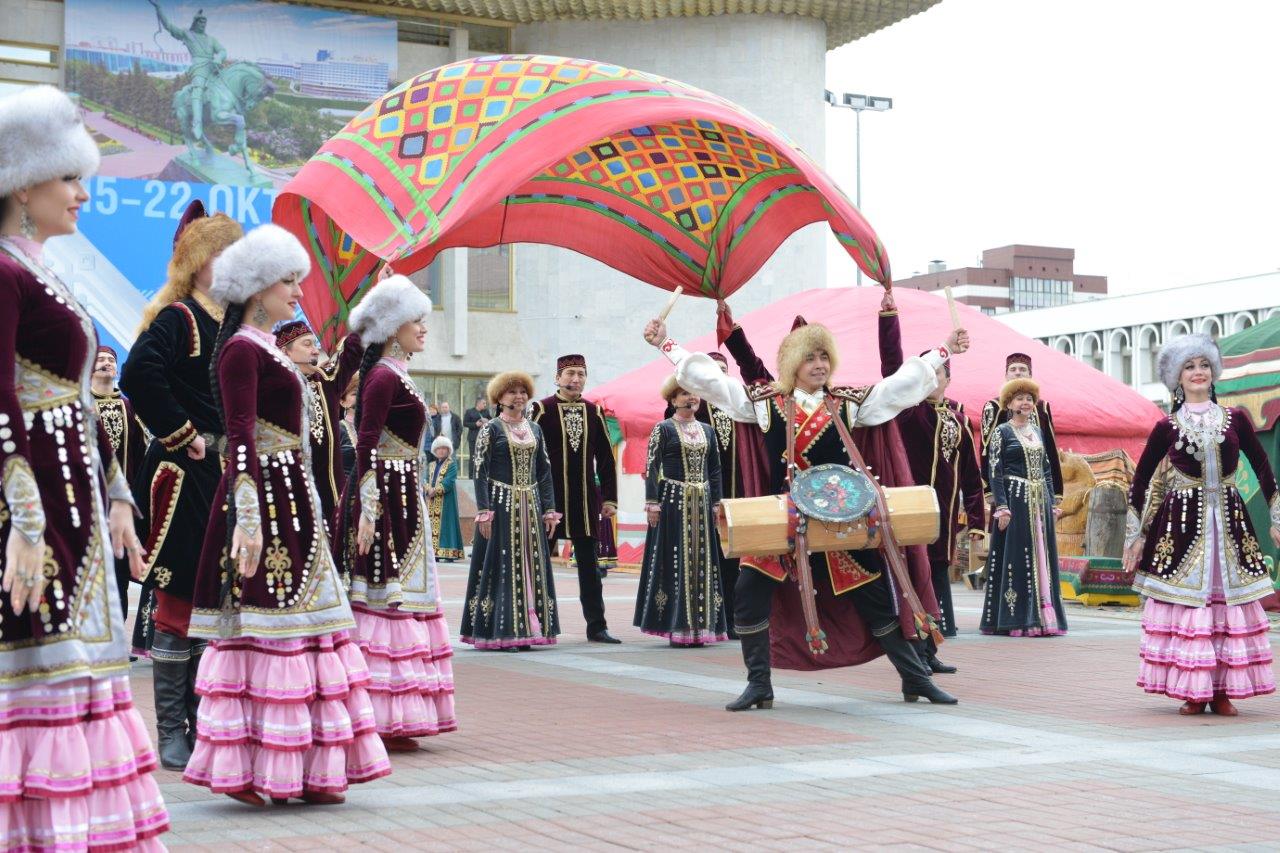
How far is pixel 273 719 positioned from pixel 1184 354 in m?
5.21

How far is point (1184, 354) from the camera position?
862 cm

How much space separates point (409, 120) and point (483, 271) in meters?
24.9

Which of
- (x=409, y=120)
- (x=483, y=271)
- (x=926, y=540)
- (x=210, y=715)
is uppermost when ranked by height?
(x=483, y=271)

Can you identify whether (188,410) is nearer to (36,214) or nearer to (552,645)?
(36,214)

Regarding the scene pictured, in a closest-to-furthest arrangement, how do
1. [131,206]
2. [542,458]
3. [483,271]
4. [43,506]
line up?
[43,506] → [542,458] → [131,206] → [483,271]

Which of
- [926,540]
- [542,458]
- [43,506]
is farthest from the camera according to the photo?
[542,458]

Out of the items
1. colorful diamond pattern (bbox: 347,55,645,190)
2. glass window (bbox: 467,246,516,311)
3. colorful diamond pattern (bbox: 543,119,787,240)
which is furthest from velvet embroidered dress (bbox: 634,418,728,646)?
glass window (bbox: 467,246,516,311)

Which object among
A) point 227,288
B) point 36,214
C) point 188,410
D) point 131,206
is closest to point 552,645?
point 188,410

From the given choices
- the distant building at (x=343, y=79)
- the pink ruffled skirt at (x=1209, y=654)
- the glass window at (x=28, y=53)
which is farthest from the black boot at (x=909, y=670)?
the glass window at (x=28, y=53)

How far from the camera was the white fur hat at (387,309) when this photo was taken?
707cm

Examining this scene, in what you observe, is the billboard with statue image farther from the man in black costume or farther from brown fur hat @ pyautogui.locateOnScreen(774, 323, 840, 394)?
brown fur hat @ pyautogui.locateOnScreen(774, 323, 840, 394)

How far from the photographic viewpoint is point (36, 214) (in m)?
4.23

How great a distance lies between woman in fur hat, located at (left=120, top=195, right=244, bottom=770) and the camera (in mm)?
6363

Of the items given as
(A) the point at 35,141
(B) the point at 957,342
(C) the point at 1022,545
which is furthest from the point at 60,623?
(C) the point at 1022,545
